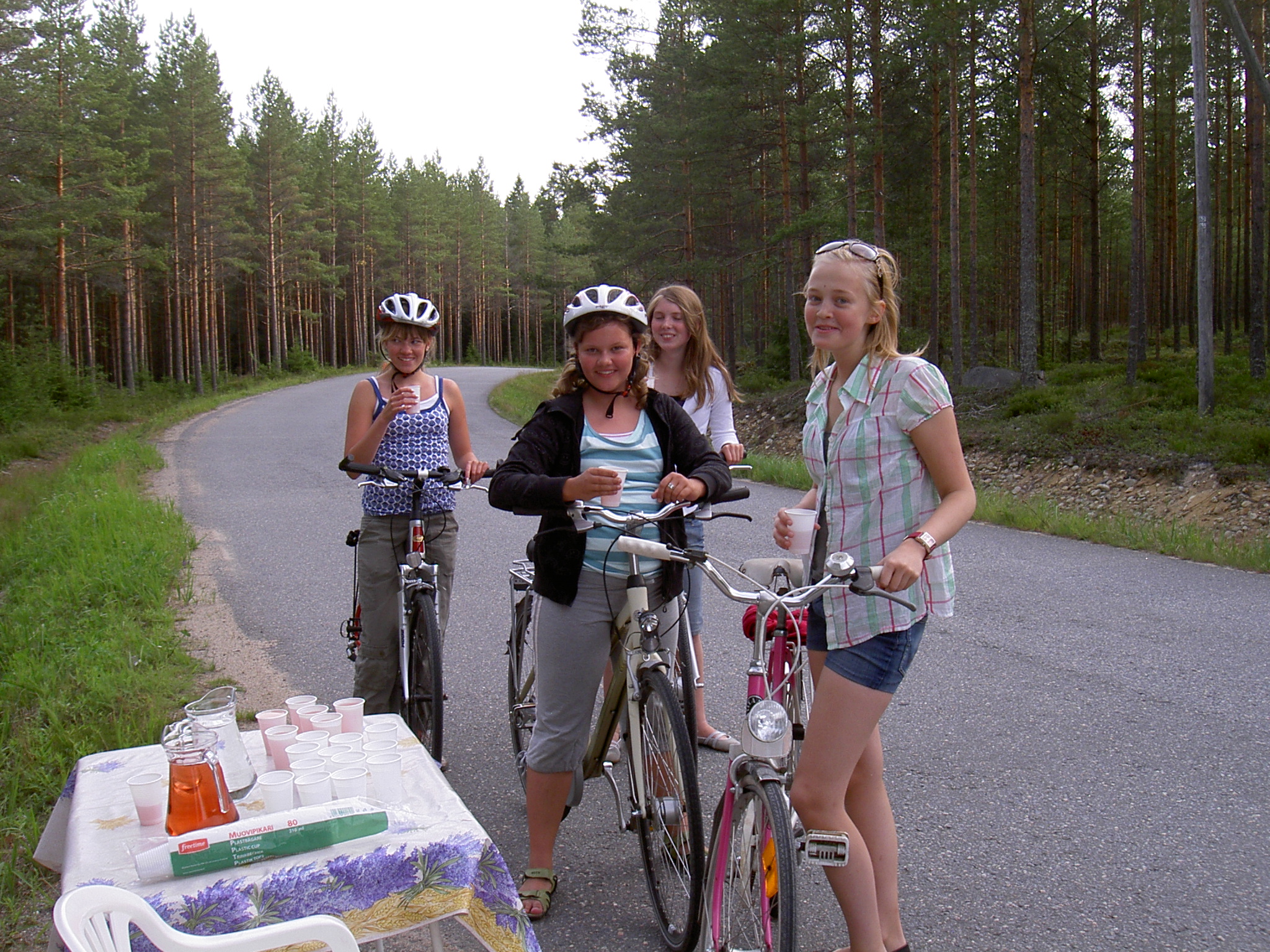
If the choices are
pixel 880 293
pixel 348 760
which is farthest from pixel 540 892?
pixel 880 293

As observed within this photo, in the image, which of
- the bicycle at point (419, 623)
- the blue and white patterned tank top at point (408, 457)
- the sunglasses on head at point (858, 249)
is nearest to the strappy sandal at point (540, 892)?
the bicycle at point (419, 623)

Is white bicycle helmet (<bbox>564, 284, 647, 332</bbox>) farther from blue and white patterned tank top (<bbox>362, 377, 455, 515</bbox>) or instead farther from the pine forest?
the pine forest

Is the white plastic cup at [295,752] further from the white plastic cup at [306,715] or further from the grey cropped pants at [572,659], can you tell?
the grey cropped pants at [572,659]

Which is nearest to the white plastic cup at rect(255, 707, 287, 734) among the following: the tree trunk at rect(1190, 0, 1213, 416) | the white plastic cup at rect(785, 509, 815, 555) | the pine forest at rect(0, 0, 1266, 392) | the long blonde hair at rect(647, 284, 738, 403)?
the white plastic cup at rect(785, 509, 815, 555)

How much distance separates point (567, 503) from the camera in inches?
115

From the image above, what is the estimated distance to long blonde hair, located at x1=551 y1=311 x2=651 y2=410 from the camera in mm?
3115

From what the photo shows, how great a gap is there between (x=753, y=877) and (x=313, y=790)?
1.17 m

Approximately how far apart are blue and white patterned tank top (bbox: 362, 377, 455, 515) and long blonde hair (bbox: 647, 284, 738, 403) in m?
1.14

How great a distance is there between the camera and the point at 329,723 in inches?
106

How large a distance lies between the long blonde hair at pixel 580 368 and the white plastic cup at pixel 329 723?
120 centimetres

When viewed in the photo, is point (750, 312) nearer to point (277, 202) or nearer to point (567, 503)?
point (277, 202)

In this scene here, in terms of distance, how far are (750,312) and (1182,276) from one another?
74.1 ft

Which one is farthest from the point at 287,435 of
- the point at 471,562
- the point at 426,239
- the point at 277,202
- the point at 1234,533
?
the point at 426,239

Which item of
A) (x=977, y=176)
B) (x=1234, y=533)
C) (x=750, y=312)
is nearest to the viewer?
(x=1234, y=533)
